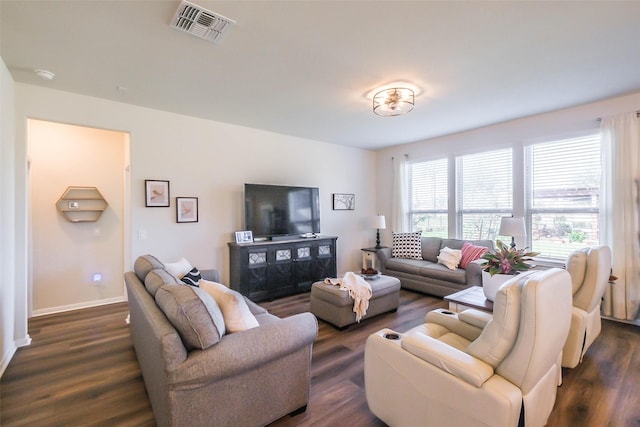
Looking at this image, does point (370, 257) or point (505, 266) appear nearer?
point (505, 266)

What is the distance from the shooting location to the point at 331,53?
2396mm

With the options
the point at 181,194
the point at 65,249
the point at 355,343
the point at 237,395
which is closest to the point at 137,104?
the point at 181,194

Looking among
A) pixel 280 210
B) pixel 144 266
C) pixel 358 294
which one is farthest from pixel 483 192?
pixel 144 266

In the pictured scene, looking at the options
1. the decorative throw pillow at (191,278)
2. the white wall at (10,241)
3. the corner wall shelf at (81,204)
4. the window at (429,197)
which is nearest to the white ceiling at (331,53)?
the white wall at (10,241)

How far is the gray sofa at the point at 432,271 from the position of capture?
407cm

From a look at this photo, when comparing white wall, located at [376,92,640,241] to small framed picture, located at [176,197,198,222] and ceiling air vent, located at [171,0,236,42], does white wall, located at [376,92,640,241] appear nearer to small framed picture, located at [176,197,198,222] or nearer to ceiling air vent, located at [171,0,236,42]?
small framed picture, located at [176,197,198,222]

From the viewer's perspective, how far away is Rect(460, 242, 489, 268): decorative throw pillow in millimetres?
4305

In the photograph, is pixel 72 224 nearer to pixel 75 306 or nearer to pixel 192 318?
pixel 75 306

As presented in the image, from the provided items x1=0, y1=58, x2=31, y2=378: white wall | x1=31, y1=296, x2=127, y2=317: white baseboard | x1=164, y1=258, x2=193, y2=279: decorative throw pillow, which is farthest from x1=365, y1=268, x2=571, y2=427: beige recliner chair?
x1=31, y1=296, x2=127, y2=317: white baseboard

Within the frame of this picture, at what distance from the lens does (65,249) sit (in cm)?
388

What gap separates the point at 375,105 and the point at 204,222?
9.46 feet

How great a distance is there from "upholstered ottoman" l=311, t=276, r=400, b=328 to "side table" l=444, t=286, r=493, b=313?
0.89 meters

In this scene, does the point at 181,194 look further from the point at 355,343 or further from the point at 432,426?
the point at 432,426

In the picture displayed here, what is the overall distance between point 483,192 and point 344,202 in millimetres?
2509
